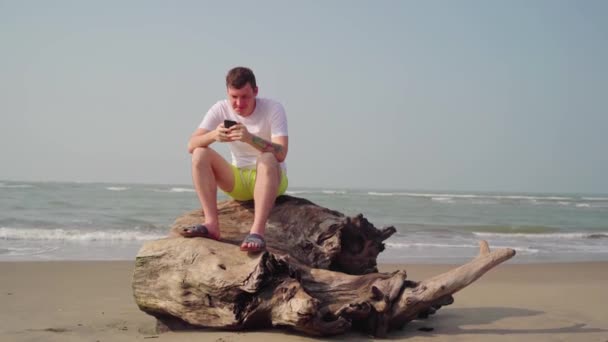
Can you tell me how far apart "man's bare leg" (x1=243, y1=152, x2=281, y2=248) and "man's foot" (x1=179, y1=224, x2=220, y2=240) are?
1.08 ft

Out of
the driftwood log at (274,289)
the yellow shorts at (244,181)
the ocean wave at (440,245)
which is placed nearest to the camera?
the driftwood log at (274,289)

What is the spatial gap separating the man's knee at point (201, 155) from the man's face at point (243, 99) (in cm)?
42

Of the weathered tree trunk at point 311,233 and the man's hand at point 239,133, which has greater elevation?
the man's hand at point 239,133

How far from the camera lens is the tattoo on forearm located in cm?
457

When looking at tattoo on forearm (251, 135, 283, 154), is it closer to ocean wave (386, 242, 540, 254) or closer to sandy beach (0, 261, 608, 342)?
sandy beach (0, 261, 608, 342)

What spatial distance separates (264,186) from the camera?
453 cm

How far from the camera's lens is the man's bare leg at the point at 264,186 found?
452 cm

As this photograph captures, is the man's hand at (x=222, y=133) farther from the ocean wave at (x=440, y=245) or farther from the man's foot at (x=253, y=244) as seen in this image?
the ocean wave at (x=440, y=245)

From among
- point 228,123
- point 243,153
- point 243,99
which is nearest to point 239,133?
point 228,123

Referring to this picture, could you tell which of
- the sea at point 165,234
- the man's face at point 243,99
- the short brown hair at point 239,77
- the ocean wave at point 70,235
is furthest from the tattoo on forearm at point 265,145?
the ocean wave at point 70,235

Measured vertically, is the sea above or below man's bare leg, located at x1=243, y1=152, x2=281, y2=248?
below

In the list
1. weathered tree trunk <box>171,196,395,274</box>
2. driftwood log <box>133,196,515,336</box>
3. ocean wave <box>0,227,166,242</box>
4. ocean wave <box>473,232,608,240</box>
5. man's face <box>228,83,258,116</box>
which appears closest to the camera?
driftwood log <box>133,196,515,336</box>

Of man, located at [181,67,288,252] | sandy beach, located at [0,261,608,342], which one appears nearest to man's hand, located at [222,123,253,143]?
man, located at [181,67,288,252]

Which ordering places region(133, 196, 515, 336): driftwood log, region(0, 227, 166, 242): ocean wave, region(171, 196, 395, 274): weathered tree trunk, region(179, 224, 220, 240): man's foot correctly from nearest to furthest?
region(133, 196, 515, 336): driftwood log
region(179, 224, 220, 240): man's foot
region(171, 196, 395, 274): weathered tree trunk
region(0, 227, 166, 242): ocean wave
